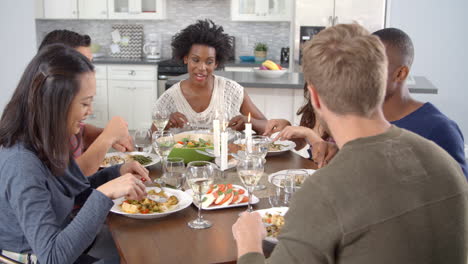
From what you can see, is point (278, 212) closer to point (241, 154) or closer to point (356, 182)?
point (241, 154)

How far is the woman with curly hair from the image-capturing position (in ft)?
11.3

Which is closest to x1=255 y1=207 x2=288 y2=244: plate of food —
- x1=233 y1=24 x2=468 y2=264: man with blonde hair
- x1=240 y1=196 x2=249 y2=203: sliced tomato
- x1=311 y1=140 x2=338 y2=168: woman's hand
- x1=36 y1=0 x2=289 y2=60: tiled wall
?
x1=240 y1=196 x2=249 y2=203: sliced tomato

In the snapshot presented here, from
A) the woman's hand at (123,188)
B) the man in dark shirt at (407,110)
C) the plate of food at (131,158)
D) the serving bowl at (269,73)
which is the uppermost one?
the man in dark shirt at (407,110)

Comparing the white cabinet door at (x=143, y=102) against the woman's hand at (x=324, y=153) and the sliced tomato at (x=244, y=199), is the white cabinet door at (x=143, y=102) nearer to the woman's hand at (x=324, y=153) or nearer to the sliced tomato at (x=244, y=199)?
the woman's hand at (x=324, y=153)

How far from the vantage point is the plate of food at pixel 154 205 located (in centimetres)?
169

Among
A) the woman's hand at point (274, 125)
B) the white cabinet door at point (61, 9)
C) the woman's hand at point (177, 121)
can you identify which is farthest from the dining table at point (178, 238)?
the white cabinet door at point (61, 9)

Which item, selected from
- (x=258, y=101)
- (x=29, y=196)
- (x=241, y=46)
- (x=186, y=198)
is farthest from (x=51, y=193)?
(x=241, y=46)

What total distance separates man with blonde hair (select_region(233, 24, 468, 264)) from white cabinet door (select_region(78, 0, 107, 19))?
A: 5581 mm

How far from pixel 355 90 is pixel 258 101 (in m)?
3.17

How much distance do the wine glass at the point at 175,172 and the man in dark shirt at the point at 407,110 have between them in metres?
0.87

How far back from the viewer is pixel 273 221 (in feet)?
5.24

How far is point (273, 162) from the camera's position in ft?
8.04

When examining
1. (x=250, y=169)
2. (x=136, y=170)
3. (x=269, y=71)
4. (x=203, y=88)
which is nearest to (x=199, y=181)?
(x=250, y=169)

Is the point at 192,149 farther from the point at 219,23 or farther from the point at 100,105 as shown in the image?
the point at 219,23
